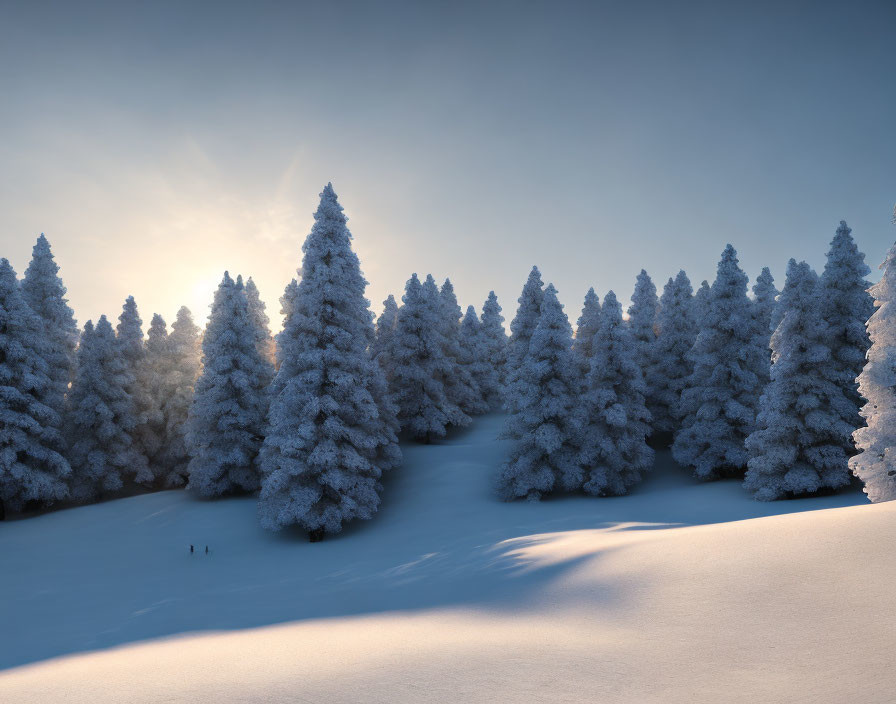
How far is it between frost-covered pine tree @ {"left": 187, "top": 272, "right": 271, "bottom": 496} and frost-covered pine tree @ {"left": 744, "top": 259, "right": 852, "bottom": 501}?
89.4ft

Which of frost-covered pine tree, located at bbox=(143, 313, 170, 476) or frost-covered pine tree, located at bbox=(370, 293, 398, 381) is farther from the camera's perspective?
frost-covered pine tree, located at bbox=(370, 293, 398, 381)

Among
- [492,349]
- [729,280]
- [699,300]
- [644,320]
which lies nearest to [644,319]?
[644,320]

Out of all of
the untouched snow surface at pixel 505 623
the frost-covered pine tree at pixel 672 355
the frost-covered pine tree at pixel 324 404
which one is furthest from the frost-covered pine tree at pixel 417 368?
the untouched snow surface at pixel 505 623

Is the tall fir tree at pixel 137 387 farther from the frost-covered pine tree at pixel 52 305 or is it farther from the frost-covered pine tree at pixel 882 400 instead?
the frost-covered pine tree at pixel 882 400

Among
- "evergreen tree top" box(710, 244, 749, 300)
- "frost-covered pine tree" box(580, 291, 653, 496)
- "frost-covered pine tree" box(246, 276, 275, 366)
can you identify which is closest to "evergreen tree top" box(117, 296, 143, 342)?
"frost-covered pine tree" box(246, 276, 275, 366)

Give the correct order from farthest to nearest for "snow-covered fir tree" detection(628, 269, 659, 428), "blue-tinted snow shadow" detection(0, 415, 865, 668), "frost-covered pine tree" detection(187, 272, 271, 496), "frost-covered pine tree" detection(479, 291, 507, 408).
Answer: "frost-covered pine tree" detection(479, 291, 507, 408)
"snow-covered fir tree" detection(628, 269, 659, 428)
"frost-covered pine tree" detection(187, 272, 271, 496)
"blue-tinted snow shadow" detection(0, 415, 865, 668)

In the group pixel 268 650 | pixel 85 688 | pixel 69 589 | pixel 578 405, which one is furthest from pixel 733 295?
pixel 69 589

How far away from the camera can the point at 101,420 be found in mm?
31531

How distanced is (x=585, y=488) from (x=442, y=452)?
11072 millimetres

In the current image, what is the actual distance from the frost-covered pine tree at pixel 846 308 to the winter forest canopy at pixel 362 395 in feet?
0.29

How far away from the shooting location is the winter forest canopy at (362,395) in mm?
23609

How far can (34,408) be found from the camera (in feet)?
90.2

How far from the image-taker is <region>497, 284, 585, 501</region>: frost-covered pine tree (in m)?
27.2

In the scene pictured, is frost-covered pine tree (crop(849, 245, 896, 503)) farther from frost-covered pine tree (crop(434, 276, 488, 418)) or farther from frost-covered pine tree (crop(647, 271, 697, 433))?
frost-covered pine tree (crop(434, 276, 488, 418))
